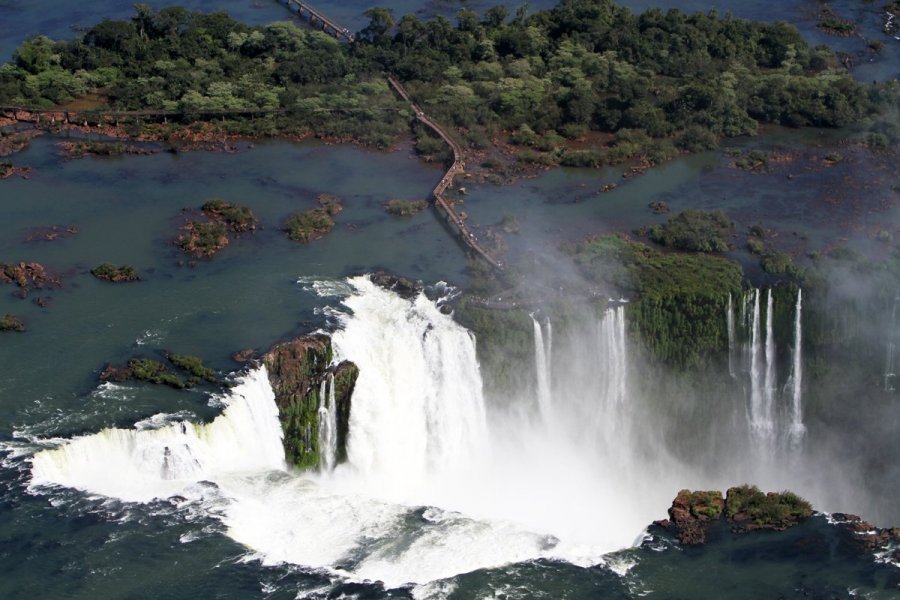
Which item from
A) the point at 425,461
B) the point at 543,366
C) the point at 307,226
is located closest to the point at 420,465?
the point at 425,461

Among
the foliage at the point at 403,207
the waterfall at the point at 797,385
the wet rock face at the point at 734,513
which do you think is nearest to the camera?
the wet rock face at the point at 734,513

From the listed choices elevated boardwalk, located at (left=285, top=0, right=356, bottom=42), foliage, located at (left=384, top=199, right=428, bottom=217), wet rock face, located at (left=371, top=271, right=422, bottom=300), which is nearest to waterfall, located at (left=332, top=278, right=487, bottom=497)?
wet rock face, located at (left=371, top=271, right=422, bottom=300)

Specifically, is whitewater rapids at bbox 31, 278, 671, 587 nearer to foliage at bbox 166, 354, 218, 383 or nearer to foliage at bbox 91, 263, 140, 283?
foliage at bbox 166, 354, 218, 383

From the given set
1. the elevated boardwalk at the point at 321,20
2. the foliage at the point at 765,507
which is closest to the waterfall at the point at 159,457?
the foliage at the point at 765,507

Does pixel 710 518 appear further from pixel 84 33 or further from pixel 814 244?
pixel 84 33

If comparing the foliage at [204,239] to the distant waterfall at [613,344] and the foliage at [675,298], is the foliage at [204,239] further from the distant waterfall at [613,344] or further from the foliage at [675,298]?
the distant waterfall at [613,344]

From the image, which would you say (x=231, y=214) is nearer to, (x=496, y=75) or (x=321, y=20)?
(x=496, y=75)
